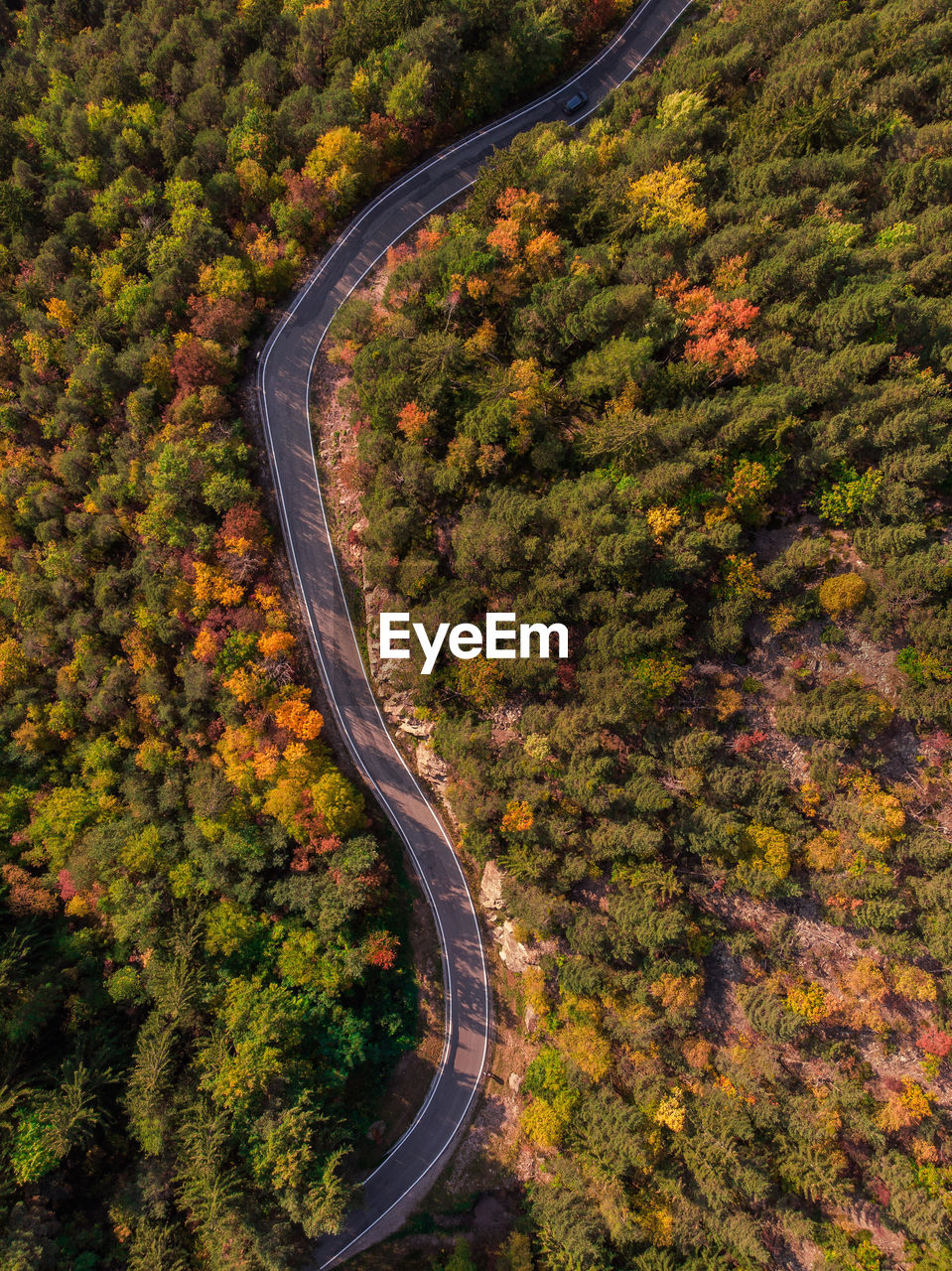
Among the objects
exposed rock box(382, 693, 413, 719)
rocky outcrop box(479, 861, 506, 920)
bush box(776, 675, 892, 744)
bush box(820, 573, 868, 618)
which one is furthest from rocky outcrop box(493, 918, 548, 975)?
bush box(820, 573, 868, 618)

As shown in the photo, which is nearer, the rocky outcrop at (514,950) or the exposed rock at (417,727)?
the rocky outcrop at (514,950)

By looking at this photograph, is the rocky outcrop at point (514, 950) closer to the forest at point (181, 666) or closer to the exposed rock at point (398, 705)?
the forest at point (181, 666)

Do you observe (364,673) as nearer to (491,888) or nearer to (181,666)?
(181,666)

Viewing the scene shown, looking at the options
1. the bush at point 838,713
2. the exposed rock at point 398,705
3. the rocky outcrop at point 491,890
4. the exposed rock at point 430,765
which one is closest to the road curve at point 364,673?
the exposed rock at point 398,705

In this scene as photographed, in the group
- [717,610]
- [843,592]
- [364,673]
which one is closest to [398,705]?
[364,673]

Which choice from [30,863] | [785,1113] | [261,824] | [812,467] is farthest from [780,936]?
[30,863]
